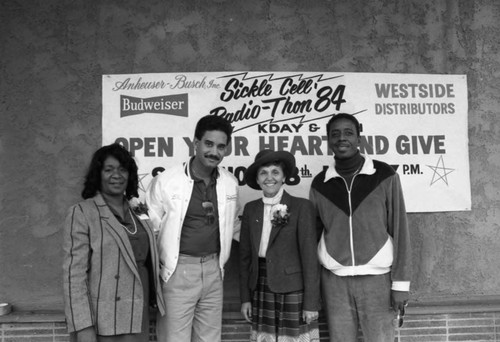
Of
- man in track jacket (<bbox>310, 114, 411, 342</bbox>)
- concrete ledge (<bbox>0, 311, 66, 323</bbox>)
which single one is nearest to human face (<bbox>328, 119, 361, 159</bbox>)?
man in track jacket (<bbox>310, 114, 411, 342</bbox>)

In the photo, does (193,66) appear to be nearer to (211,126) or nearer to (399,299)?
(211,126)

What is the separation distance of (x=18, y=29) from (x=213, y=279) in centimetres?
291

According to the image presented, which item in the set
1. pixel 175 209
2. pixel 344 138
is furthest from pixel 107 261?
pixel 344 138

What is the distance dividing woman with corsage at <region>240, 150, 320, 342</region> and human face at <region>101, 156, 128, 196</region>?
3.21ft

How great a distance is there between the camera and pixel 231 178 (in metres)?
3.38

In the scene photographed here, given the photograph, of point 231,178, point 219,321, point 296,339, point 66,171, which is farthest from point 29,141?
point 296,339

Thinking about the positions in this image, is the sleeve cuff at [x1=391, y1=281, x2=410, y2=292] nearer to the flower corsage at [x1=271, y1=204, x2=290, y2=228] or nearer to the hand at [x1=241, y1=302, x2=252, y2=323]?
the flower corsage at [x1=271, y1=204, x2=290, y2=228]

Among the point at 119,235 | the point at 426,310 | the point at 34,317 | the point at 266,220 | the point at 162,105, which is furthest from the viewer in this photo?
the point at 162,105

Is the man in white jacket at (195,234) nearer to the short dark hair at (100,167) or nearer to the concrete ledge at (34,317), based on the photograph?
the short dark hair at (100,167)

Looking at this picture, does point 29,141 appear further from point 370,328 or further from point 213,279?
point 370,328

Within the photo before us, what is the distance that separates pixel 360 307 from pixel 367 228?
0.58 meters

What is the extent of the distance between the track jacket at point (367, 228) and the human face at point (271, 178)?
40cm

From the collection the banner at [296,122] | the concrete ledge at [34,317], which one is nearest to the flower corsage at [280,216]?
the banner at [296,122]

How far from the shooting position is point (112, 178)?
2762 millimetres
